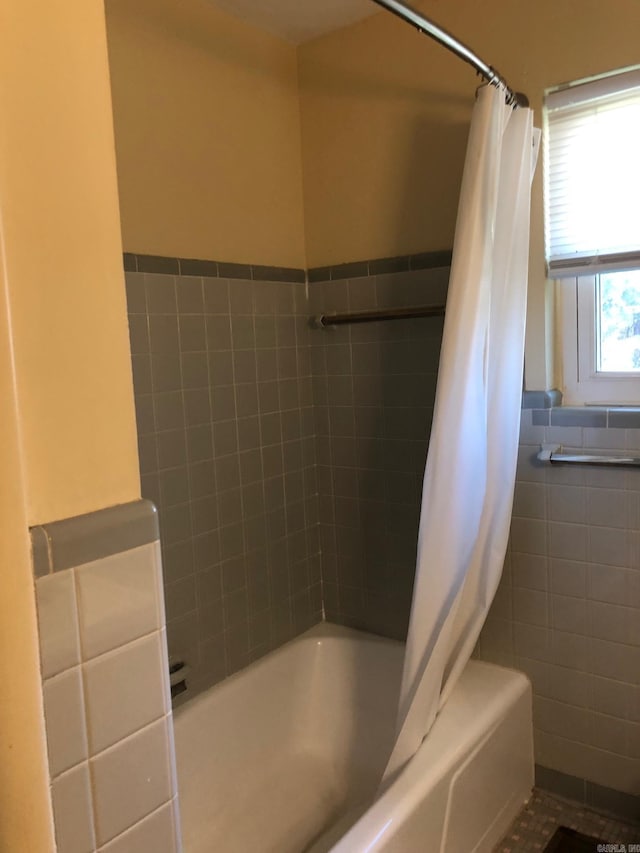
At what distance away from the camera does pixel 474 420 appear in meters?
1.65

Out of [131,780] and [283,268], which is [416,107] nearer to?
[283,268]

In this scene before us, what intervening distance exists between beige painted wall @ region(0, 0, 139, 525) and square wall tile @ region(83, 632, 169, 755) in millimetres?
181

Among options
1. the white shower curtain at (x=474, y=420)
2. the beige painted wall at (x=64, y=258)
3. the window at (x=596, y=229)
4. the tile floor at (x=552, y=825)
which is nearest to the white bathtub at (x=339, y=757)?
the tile floor at (x=552, y=825)

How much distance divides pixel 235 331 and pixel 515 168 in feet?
2.93

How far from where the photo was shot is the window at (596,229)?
5.79ft

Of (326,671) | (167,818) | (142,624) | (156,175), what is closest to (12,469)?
(142,624)

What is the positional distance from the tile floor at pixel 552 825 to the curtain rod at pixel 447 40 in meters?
1.92

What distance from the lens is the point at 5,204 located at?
2.32ft

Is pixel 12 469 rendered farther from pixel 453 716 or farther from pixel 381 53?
pixel 381 53

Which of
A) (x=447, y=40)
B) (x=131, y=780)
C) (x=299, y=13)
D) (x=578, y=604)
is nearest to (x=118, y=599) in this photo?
(x=131, y=780)

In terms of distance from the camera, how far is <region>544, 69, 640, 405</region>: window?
176cm

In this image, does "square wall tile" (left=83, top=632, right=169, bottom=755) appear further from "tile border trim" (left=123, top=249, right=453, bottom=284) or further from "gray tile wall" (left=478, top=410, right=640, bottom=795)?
"gray tile wall" (left=478, top=410, right=640, bottom=795)

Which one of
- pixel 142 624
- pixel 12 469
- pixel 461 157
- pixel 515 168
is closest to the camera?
pixel 12 469

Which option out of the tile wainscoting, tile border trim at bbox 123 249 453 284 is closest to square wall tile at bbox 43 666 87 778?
the tile wainscoting
